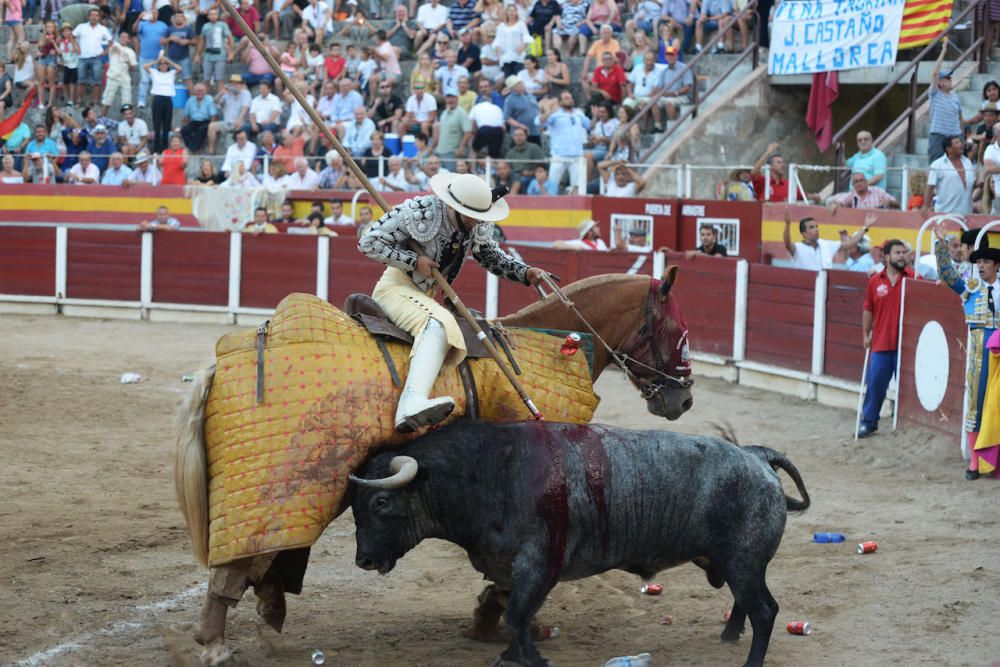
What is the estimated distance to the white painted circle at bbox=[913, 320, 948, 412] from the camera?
991 centimetres

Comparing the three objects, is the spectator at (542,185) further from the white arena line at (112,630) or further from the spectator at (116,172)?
the white arena line at (112,630)

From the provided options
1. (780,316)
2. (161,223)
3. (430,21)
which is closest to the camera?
(780,316)

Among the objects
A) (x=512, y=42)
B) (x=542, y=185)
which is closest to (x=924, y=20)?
(x=542, y=185)

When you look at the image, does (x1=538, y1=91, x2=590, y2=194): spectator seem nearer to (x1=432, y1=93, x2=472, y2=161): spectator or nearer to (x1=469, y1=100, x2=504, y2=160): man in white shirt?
(x1=469, y1=100, x2=504, y2=160): man in white shirt

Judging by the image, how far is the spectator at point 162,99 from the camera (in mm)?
19938

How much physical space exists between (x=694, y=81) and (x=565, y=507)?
1273 centimetres

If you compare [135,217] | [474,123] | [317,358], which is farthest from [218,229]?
[317,358]

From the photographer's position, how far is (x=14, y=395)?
38.0 ft

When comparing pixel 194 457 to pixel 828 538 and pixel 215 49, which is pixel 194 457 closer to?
pixel 828 538

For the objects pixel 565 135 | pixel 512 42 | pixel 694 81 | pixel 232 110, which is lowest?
pixel 565 135

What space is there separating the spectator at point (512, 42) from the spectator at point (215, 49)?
4.46 meters

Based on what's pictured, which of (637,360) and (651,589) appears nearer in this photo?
(637,360)

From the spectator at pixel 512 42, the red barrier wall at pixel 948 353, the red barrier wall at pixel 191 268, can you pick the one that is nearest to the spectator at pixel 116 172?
the red barrier wall at pixel 191 268

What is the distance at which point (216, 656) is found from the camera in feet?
17.4
